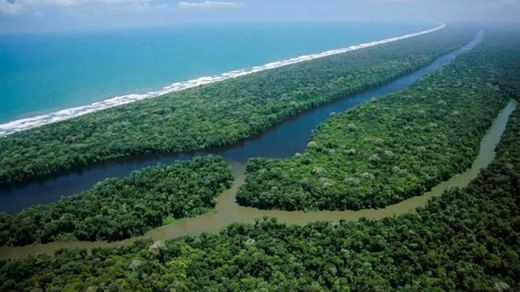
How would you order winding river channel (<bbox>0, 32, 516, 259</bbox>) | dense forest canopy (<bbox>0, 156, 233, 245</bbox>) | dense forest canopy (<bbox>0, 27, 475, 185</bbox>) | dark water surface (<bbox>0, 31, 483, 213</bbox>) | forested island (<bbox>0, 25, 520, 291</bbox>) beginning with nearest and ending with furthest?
forested island (<bbox>0, 25, 520, 291</bbox>), dense forest canopy (<bbox>0, 156, 233, 245</bbox>), winding river channel (<bbox>0, 32, 516, 259</bbox>), dark water surface (<bbox>0, 31, 483, 213</bbox>), dense forest canopy (<bbox>0, 27, 475, 185</bbox>)

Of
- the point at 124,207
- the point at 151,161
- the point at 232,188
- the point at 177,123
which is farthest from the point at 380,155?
the point at 177,123

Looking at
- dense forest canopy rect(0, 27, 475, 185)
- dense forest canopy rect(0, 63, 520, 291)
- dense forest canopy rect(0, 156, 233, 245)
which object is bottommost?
dense forest canopy rect(0, 63, 520, 291)

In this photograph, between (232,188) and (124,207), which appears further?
(232,188)

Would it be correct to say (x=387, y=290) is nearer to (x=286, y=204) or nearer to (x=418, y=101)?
(x=286, y=204)

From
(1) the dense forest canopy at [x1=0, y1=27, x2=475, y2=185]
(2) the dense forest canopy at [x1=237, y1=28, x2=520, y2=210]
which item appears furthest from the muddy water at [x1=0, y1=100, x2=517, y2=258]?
(1) the dense forest canopy at [x1=0, y1=27, x2=475, y2=185]

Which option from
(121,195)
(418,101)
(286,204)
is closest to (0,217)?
(121,195)

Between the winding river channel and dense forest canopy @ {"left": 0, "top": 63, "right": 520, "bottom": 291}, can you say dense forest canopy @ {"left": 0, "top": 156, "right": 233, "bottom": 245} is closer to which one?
the winding river channel

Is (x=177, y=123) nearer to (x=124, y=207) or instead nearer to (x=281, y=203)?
(x=124, y=207)
